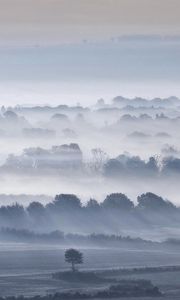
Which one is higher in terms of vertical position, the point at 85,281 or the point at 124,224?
the point at 124,224

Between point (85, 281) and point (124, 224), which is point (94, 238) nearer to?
point (124, 224)

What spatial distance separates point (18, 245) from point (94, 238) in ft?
25.3

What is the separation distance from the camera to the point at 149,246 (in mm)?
Result: 149750

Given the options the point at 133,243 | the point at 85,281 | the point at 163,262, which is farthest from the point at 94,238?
the point at 85,281

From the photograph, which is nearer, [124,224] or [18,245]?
[18,245]

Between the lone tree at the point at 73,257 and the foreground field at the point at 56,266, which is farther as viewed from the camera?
the lone tree at the point at 73,257

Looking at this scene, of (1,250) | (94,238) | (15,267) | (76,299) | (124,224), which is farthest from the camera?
(124,224)

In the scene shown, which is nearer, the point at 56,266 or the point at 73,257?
the point at 73,257

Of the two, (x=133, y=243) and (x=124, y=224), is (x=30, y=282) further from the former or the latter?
(x=124, y=224)

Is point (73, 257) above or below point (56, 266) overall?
below

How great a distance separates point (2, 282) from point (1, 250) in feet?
78.4

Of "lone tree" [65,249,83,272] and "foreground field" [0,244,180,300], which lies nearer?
"foreground field" [0,244,180,300]

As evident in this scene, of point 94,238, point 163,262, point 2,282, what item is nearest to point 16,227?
point 94,238

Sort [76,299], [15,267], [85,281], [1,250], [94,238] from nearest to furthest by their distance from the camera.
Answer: [76,299] < [85,281] < [15,267] < [1,250] < [94,238]
